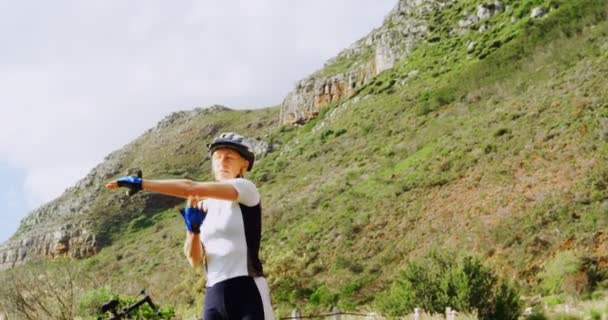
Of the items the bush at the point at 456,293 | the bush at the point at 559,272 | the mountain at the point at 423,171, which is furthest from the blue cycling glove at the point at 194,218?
the bush at the point at 559,272

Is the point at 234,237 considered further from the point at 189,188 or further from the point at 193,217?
the point at 189,188

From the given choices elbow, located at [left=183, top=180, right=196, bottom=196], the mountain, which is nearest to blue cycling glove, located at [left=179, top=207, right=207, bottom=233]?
elbow, located at [left=183, top=180, right=196, bottom=196]

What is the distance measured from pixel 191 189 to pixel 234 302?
0.62 meters

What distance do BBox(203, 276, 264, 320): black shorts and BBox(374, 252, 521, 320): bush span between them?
33.8 ft

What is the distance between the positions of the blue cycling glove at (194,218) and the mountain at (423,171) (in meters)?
13.3

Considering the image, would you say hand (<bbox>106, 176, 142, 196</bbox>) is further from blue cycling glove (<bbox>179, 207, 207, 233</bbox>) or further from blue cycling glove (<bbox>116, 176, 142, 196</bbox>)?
blue cycling glove (<bbox>179, 207, 207, 233</bbox>)

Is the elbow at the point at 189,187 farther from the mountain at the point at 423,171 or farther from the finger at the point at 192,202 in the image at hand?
the mountain at the point at 423,171

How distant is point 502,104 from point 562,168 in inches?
494

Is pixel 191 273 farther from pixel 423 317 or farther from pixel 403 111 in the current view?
pixel 403 111

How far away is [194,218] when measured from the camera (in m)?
3.40

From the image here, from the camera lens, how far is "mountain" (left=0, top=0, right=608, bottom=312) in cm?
2505

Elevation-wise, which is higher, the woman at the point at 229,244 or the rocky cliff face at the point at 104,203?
the rocky cliff face at the point at 104,203

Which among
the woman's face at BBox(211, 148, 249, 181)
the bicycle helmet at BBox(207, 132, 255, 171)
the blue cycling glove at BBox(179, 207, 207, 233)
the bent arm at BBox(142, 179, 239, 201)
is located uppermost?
the bicycle helmet at BBox(207, 132, 255, 171)

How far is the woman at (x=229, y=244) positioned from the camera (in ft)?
10.4
